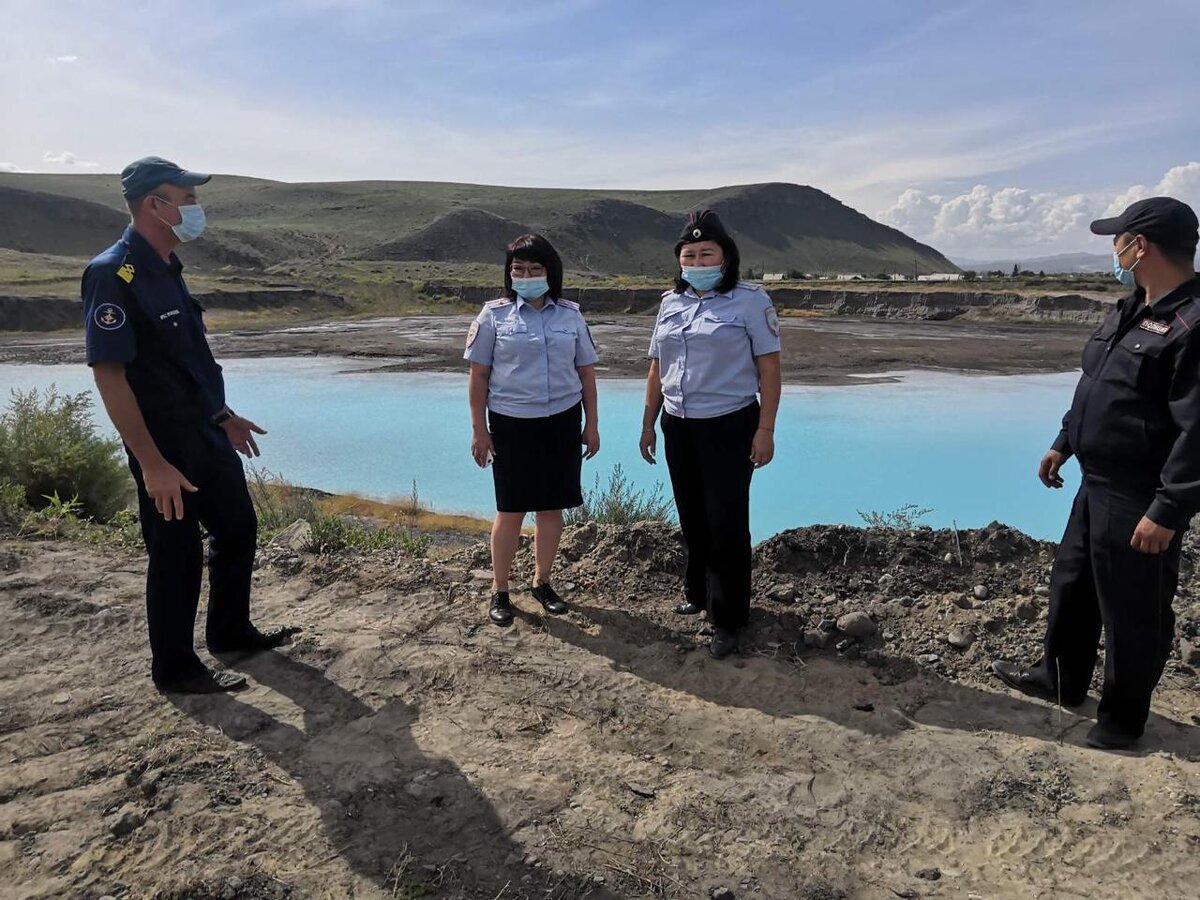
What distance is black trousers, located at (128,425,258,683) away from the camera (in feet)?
8.41

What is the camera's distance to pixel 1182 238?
7.41 feet

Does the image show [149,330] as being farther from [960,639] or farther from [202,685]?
[960,639]

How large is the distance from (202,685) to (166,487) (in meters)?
0.72

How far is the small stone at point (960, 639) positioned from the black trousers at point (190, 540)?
8.71ft

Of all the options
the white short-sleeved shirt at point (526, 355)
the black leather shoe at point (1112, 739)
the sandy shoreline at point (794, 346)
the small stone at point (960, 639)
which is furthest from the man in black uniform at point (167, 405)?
the sandy shoreline at point (794, 346)

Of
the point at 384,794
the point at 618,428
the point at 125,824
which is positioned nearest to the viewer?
the point at 125,824

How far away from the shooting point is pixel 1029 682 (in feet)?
9.06

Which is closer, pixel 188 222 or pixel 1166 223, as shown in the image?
pixel 1166 223

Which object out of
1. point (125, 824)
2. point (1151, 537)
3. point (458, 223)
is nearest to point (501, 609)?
point (125, 824)

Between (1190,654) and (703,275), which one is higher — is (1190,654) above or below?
below

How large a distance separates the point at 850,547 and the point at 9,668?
11.5 feet

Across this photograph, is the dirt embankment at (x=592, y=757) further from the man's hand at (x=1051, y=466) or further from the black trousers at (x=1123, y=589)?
the man's hand at (x=1051, y=466)

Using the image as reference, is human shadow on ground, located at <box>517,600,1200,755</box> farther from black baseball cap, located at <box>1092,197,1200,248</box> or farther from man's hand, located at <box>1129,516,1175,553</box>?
black baseball cap, located at <box>1092,197,1200,248</box>

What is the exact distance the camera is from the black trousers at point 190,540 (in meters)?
2.56
